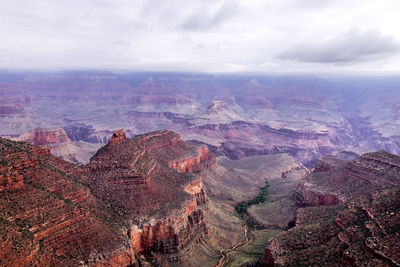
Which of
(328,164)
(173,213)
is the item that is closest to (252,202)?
(328,164)

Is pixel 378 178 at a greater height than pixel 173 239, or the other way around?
pixel 378 178

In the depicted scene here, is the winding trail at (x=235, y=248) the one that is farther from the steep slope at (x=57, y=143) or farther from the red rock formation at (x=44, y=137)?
the red rock formation at (x=44, y=137)

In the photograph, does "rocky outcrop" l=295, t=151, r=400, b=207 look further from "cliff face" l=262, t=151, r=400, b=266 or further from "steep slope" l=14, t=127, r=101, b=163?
"steep slope" l=14, t=127, r=101, b=163

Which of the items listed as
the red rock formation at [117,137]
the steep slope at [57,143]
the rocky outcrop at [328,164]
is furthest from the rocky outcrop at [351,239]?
the steep slope at [57,143]

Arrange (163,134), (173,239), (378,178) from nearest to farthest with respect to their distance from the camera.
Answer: (173,239) < (378,178) < (163,134)

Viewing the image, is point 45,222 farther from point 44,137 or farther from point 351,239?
point 44,137

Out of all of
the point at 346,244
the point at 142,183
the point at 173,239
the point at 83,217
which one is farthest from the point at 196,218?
the point at 346,244

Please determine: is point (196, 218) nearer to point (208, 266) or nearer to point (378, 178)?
point (208, 266)
